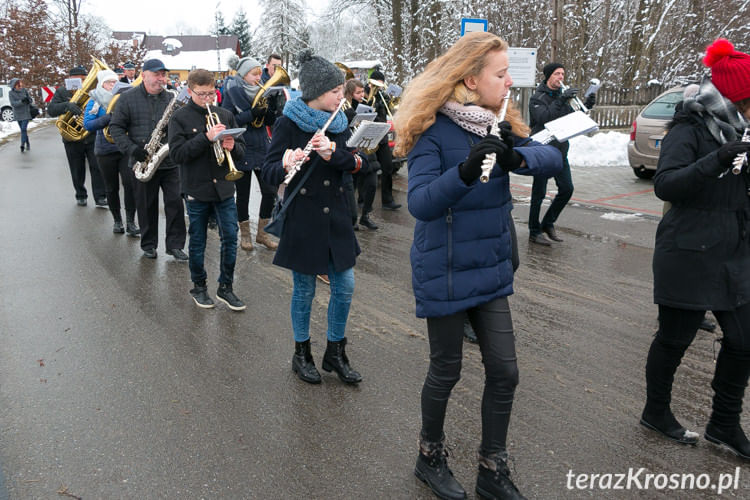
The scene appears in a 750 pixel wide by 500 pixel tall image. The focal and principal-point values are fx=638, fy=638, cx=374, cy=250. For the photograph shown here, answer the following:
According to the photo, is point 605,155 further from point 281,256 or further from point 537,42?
point 537,42

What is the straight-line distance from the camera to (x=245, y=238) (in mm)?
7645

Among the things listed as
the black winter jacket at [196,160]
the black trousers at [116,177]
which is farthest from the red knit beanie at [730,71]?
the black trousers at [116,177]

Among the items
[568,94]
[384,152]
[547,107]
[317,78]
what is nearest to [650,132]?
[568,94]

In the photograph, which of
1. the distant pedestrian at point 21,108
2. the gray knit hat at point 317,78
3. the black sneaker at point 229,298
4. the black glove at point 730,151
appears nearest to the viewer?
the black glove at point 730,151

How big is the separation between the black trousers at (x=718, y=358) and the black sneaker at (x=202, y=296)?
3676mm

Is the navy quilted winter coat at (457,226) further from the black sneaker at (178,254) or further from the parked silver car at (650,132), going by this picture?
the parked silver car at (650,132)

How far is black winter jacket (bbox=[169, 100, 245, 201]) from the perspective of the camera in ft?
17.8

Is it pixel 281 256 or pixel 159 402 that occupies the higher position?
pixel 281 256

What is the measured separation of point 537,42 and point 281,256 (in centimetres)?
2621

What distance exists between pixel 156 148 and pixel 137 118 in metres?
0.45

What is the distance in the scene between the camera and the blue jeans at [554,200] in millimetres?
7508

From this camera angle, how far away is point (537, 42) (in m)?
27.5

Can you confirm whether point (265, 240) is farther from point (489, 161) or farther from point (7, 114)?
point (7, 114)

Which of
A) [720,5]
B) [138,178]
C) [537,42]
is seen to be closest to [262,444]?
[138,178]
